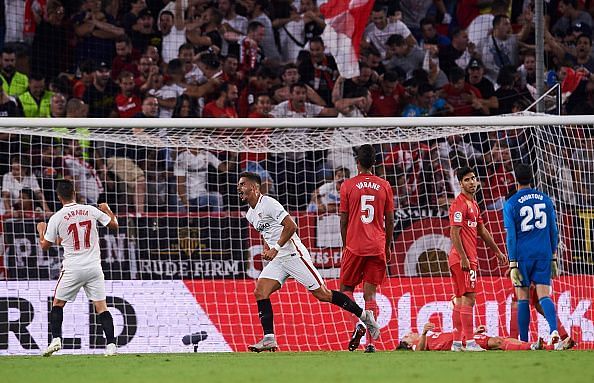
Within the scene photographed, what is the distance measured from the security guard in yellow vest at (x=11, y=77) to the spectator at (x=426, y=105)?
557 cm

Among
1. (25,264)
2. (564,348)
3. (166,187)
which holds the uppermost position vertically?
(166,187)

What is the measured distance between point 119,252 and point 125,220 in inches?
15.6

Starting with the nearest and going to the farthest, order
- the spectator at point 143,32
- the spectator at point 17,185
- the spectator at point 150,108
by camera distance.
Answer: the spectator at point 17,185
the spectator at point 150,108
the spectator at point 143,32

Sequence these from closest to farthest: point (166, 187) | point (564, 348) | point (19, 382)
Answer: point (19, 382)
point (564, 348)
point (166, 187)

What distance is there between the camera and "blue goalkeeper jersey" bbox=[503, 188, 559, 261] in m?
10.9

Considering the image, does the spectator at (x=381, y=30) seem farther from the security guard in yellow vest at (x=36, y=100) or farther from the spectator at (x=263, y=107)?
the security guard in yellow vest at (x=36, y=100)

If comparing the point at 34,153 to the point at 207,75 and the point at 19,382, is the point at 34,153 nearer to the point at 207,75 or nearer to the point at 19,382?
the point at 207,75

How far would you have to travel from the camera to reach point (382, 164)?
14031mm

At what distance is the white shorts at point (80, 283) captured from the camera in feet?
34.6

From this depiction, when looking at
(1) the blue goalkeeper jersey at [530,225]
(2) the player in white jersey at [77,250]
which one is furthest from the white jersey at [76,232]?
(1) the blue goalkeeper jersey at [530,225]

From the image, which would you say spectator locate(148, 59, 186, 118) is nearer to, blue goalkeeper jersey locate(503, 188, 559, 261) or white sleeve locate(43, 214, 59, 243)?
white sleeve locate(43, 214, 59, 243)

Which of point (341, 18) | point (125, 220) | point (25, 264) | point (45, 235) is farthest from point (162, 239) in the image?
point (341, 18)

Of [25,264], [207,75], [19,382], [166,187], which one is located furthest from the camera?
[207,75]

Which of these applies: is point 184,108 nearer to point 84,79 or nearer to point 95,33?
point 84,79
